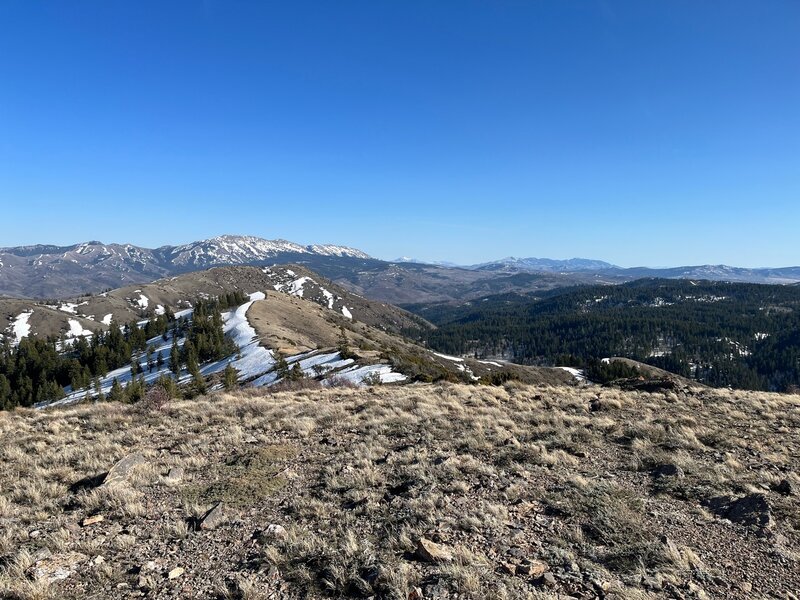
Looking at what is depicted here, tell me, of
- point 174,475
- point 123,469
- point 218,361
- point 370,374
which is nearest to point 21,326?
point 218,361

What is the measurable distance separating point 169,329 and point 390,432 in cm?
10979

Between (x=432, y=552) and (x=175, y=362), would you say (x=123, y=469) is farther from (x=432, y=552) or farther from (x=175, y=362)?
(x=175, y=362)

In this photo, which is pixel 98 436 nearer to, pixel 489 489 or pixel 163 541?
pixel 163 541

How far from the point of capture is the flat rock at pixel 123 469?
1068 cm

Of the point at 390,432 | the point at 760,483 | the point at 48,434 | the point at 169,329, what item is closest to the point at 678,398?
the point at 760,483

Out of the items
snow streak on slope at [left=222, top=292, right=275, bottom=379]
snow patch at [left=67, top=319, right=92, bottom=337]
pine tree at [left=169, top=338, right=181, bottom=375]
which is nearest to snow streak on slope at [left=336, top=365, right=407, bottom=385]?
snow streak on slope at [left=222, top=292, right=275, bottom=379]

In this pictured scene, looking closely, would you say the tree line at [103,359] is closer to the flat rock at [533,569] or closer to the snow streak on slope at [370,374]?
the snow streak on slope at [370,374]

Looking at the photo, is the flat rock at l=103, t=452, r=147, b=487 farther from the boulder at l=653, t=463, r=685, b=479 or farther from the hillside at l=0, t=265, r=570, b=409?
the hillside at l=0, t=265, r=570, b=409

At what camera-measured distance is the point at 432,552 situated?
7.43 m

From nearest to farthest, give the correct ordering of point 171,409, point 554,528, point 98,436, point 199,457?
point 554,528 → point 199,457 → point 98,436 → point 171,409

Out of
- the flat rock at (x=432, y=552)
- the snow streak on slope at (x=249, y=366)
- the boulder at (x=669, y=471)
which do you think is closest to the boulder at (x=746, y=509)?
the boulder at (x=669, y=471)

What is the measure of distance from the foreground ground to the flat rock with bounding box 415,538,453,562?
0.11ft

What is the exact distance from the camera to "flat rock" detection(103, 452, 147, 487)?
35.0 ft

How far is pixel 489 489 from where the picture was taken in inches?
422
